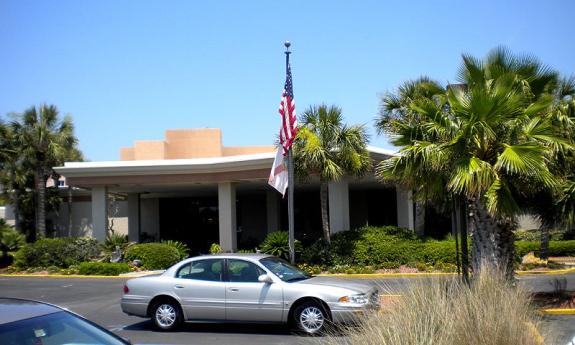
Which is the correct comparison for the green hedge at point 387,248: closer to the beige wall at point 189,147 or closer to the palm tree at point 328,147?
the palm tree at point 328,147

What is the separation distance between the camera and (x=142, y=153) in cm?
4016

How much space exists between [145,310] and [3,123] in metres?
24.4

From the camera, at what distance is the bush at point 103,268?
23.7 metres

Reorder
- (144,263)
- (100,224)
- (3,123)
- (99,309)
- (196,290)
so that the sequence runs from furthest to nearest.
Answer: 1. (3,123)
2. (100,224)
3. (144,263)
4. (99,309)
5. (196,290)

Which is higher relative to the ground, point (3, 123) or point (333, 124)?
point (3, 123)

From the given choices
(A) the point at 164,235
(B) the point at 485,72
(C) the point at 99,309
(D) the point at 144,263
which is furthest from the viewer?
(A) the point at 164,235

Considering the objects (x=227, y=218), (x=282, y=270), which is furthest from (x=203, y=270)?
(x=227, y=218)

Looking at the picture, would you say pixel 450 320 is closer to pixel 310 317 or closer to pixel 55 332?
pixel 55 332

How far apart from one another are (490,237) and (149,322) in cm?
701

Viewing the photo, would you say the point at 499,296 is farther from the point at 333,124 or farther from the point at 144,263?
the point at 144,263

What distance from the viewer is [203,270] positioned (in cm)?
1103

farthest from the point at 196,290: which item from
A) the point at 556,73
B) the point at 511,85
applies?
the point at 556,73

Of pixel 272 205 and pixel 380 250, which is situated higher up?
pixel 272 205

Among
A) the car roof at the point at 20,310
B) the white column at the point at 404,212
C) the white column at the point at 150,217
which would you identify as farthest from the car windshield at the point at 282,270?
the white column at the point at 150,217
